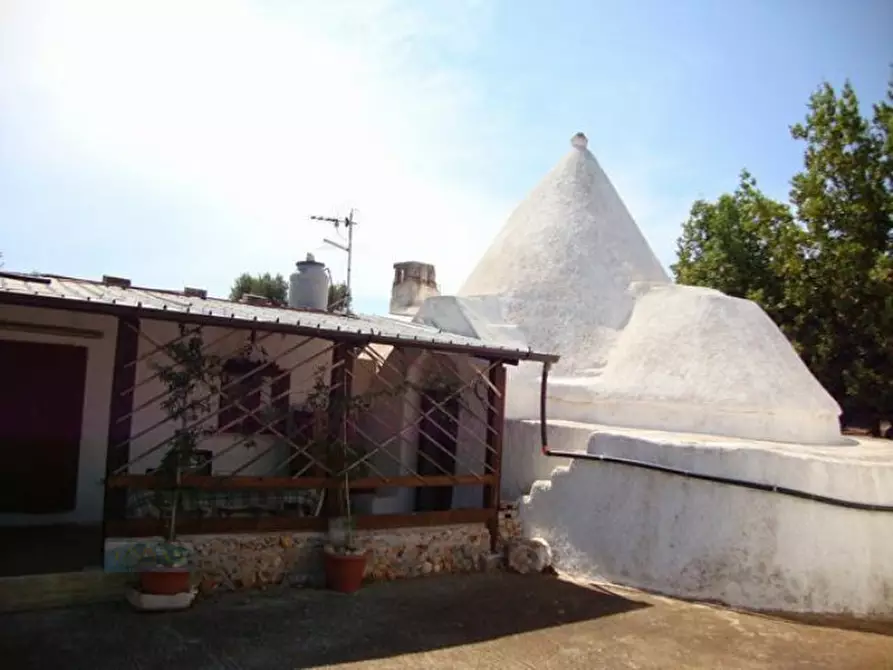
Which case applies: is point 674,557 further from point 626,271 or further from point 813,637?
point 626,271

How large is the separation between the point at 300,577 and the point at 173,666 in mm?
2535

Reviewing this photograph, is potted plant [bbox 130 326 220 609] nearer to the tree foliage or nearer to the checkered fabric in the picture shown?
the checkered fabric

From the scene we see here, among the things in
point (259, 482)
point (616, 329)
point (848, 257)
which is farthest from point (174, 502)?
point (848, 257)

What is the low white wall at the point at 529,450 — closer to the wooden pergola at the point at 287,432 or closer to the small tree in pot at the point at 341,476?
Answer: the wooden pergola at the point at 287,432

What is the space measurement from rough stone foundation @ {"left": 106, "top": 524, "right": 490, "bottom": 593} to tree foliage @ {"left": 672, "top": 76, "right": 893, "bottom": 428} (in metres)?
11.3

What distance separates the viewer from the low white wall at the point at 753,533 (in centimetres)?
841

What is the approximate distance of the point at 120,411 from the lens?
22.9 feet

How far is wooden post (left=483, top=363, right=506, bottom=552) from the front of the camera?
9.45 metres

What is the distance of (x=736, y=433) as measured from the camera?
10.9 metres

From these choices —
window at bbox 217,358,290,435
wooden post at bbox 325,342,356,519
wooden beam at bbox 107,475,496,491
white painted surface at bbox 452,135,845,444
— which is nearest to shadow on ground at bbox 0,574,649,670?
wooden post at bbox 325,342,356,519

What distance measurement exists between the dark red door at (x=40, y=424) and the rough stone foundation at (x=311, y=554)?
2485 millimetres

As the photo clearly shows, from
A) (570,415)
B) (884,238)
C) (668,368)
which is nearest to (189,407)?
(570,415)

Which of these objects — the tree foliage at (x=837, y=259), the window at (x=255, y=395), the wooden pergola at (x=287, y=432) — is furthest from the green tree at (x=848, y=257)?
the window at (x=255, y=395)

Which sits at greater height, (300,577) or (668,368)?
(668,368)
